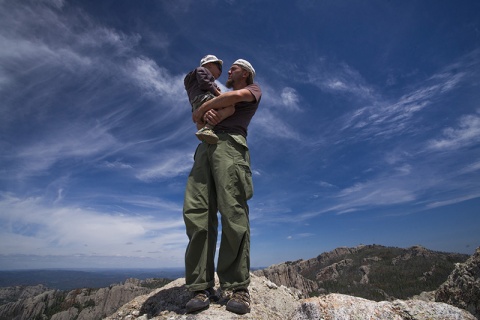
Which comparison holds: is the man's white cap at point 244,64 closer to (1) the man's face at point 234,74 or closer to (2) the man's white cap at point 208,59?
(1) the man's face at point 234,74

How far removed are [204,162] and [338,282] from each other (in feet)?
695

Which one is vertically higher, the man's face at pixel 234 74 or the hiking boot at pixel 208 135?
the man's face at pixel 234 74

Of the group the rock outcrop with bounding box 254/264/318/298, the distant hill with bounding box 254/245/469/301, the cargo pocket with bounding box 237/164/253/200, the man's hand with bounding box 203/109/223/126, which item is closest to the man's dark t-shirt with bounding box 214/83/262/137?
the man's hand with bounding box 203/109/223/126

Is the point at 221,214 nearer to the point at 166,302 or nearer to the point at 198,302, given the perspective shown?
the point at 198,302

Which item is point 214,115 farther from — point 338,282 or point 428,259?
point 428,259

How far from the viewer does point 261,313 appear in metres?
4.01

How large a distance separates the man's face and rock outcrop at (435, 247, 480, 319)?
222 inches

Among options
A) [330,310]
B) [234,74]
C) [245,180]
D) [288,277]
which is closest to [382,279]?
[288,277]

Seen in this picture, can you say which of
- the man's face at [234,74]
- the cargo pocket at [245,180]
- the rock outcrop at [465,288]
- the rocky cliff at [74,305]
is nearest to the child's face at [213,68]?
the man's face at [234,74]

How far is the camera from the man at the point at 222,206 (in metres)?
3.83

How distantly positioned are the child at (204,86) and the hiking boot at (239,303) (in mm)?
2290

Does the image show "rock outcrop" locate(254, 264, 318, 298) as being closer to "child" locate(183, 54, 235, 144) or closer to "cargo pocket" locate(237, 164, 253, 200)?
"cargo pocket" locate(237, 164, 253, 200)

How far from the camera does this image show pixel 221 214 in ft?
12.9

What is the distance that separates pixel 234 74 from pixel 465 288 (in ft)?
19.2
